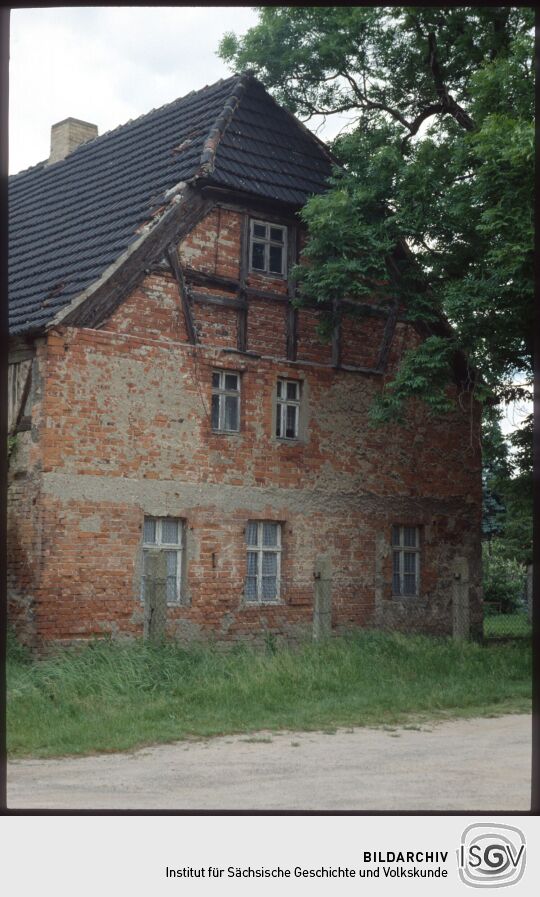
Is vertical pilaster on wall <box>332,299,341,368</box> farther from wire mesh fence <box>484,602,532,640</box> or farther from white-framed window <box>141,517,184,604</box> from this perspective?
wire mesh fence <box>484,602,532,640</box>

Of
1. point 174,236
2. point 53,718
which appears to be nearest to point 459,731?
point 53,718

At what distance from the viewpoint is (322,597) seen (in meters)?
14.8

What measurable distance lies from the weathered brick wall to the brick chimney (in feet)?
23.0

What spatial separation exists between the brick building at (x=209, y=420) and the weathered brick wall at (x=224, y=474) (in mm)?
32

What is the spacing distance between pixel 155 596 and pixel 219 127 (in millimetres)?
7858

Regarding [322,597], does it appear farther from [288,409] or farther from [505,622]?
[505,622]

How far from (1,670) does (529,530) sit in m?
21.9

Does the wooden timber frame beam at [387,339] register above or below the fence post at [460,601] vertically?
above

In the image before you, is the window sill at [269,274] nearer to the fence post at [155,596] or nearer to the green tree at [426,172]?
the green tree at [426,172]

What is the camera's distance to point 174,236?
1544cm

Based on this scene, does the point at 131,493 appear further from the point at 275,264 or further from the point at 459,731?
the point at 459,731

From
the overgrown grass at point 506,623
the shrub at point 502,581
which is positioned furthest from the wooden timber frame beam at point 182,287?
the shrub at point 502,581

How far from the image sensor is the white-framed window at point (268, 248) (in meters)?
16.5

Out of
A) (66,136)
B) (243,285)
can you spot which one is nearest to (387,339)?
(243,285)
